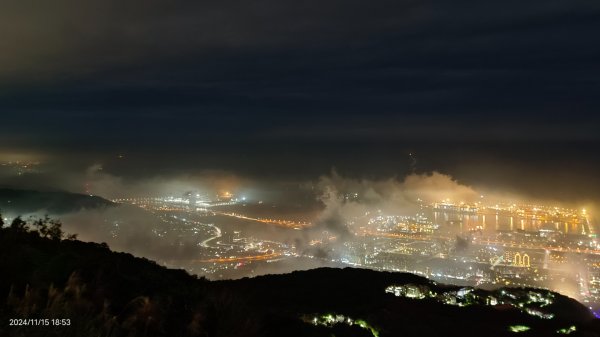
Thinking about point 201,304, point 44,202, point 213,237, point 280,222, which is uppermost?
point 44,202

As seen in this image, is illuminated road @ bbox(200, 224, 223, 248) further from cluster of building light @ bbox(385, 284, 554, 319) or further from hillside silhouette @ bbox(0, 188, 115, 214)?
cluster of building light @ bbox(385, 284, 554, 319)

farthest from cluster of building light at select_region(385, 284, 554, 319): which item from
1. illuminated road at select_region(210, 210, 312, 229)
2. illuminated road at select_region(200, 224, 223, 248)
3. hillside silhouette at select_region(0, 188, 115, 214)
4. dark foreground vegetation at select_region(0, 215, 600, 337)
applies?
illuminated road at select_region(210, 210, 312, 229)

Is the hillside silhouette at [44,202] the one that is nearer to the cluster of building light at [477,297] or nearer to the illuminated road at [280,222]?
the illuminated road at [280,222]

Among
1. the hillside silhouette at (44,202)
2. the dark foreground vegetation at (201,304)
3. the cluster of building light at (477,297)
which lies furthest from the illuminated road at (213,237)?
the cluster of building light at (477,297)

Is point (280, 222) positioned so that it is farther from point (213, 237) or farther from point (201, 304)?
point (201, 304)

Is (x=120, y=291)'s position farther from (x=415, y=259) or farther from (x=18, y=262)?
A: (x=415, y=259)

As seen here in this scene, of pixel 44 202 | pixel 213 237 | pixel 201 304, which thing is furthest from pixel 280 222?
pixel 201 304

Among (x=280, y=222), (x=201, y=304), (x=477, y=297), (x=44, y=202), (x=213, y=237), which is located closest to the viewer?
(x=201, y=304)

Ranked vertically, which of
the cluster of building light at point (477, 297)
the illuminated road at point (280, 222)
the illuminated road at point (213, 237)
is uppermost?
the illuminated road at point (280, 222)
